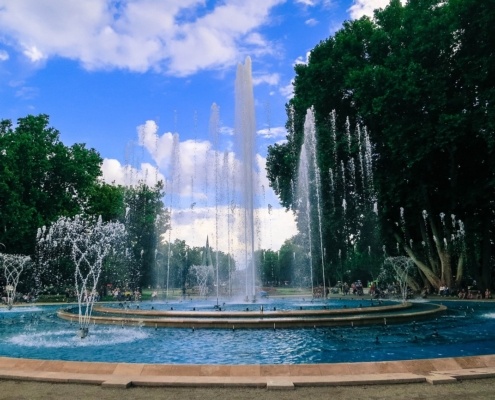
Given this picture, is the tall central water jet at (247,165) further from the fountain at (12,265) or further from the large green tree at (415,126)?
the fountain at (12,265)

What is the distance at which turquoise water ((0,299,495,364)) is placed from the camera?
1038 cm

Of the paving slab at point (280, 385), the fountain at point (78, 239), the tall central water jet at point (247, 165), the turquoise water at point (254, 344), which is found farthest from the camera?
the fountain at point (78, 239)

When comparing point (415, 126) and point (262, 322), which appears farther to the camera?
point (415, 126)

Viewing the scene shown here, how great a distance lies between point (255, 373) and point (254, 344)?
3811mm

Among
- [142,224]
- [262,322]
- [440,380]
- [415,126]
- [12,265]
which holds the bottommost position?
[440,380]

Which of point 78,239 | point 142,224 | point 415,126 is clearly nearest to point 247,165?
point 415,126

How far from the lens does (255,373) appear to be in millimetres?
8219

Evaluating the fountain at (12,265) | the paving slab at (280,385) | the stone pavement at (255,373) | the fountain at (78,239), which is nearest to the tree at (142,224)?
the fountain at (78,239)

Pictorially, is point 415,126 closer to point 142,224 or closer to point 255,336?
point 255,336

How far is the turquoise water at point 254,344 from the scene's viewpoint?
1038 centimetres

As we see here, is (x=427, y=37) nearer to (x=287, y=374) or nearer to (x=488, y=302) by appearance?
(x=488, y=302)

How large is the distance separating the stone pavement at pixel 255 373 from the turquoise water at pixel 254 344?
1.59 meters

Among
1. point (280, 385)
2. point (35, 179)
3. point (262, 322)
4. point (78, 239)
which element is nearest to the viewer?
point (280, 385)

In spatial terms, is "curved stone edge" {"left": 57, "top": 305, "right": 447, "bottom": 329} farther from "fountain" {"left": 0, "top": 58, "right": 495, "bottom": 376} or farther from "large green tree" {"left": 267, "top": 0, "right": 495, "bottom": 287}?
"large green tree" {"left": 267, "top": 0, "right": 495, "bottom": 287}
